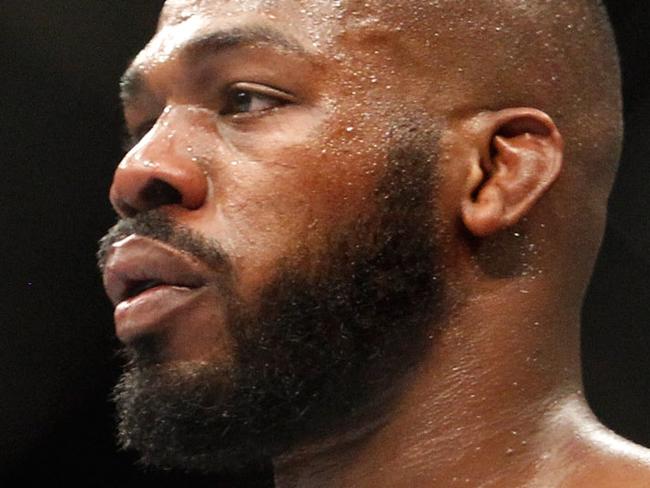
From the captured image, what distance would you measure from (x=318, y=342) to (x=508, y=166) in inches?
10.5

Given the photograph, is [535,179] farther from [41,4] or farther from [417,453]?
[41,4]

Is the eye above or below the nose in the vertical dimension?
above

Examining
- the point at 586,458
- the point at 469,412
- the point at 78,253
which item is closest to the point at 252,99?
the point at 469,412

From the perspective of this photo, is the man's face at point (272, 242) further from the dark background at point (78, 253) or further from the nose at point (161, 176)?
the dark background at point (78, 253)

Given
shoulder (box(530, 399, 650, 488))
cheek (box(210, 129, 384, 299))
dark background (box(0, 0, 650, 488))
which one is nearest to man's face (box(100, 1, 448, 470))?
cheek (box(210, 129, 384, 299))

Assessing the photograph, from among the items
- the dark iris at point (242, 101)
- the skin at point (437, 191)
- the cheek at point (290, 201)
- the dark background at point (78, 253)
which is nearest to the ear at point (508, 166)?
the skin at point (437, 191)

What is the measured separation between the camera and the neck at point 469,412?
124 cm

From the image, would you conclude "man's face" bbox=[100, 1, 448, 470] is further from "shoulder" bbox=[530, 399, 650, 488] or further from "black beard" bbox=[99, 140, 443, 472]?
"shoulder" bbox=[530, 399, 650, 488]

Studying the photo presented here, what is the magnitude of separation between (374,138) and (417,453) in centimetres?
31

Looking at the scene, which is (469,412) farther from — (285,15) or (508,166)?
(285,15)

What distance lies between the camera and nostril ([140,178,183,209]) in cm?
127

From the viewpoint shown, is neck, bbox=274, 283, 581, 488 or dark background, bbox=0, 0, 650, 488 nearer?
neck, bbox=274, 283, 581, 488

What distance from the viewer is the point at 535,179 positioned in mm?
1312

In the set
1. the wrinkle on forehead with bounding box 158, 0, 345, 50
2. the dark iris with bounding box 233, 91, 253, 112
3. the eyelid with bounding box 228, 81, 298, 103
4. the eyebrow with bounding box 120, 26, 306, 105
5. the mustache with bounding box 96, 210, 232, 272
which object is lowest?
the mustache with bounding box 96, 210, 232, 272
